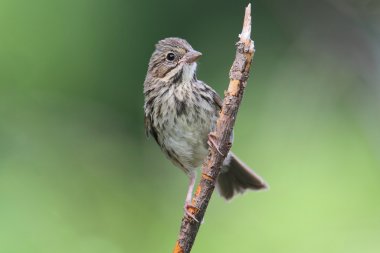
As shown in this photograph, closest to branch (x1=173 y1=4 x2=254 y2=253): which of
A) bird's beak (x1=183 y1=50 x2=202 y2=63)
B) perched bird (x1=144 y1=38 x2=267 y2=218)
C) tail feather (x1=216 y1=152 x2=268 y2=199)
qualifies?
perched bird (x1=144 y1=38 x2=267 y2=218)

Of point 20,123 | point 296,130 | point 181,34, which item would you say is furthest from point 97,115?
point 296,130

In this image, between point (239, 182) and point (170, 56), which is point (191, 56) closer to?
point (170, 56)

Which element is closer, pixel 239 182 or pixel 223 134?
pixel 223 134

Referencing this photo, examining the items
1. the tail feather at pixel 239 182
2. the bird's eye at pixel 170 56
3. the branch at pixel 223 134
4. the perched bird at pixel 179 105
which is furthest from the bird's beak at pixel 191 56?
the branch at pixel 223 134

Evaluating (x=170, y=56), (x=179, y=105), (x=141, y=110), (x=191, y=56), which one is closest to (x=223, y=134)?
(x=179, y=105)

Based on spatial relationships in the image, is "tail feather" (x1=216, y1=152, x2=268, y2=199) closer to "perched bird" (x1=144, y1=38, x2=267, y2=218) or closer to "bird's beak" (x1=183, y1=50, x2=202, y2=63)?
"perched bird" (x1=144, y1=38, x2=267, y2=218)

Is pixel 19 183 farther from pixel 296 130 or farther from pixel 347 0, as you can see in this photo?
pixel 347 0
